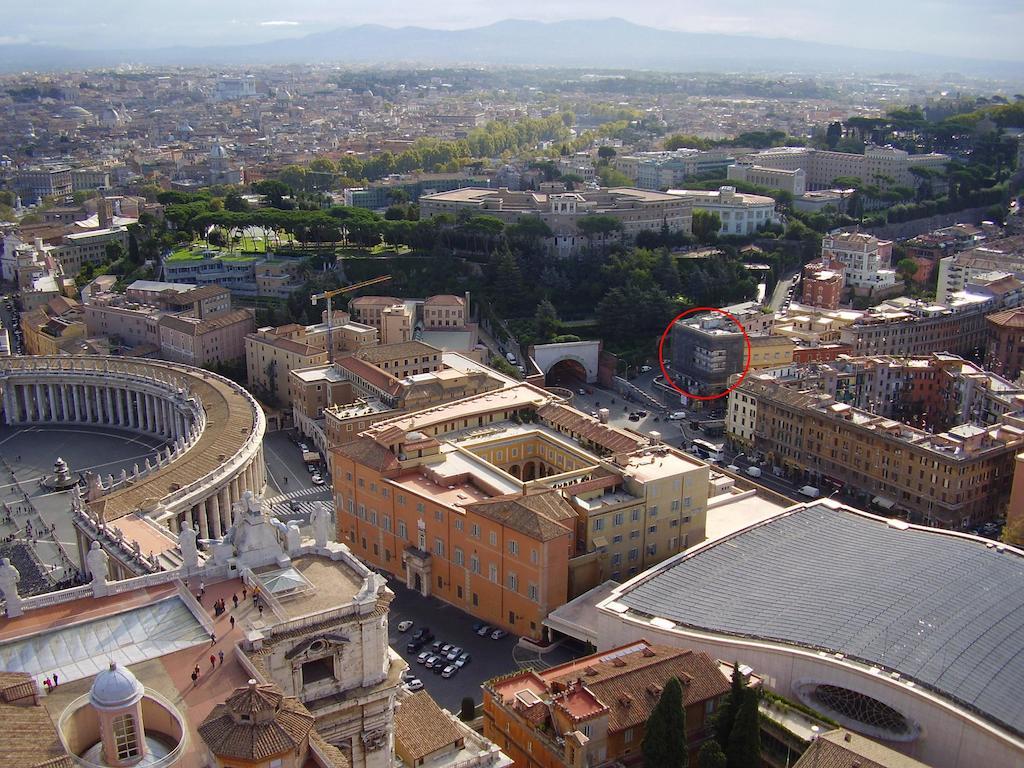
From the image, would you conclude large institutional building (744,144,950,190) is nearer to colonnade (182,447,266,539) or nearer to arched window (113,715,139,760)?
colonnade (182,447,266,539)

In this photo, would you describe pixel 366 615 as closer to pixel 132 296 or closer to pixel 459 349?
pixel 459 349

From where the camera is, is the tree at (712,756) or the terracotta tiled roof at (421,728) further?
the tree at (712,756)

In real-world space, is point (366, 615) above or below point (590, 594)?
above

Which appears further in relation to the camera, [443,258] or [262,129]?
[262,129]

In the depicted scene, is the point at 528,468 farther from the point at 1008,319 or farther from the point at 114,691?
the point at 1008,319

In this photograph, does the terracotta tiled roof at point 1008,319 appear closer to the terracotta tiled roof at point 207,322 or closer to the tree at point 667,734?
the terracotta tiled roof at point 207,322

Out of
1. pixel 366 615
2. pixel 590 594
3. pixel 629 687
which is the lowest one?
pixel 590 594

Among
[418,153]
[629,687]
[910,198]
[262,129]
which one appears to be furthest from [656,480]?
[262,129]

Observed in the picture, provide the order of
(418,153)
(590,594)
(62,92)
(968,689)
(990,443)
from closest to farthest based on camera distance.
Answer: (968,689)
(590,594)
(990,443)
(418,153)
(62,92)

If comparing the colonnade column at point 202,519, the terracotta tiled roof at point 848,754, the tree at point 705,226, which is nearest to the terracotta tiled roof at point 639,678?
the terracotta tiled roof at point 848,754
